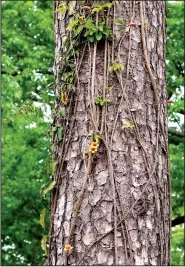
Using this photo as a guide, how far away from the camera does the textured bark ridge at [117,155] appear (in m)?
2.28

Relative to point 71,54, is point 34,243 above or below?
below

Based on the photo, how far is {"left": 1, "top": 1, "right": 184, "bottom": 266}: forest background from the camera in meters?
10.0

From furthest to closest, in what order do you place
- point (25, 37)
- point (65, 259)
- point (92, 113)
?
point (25, 37), point (92, 113), point (65, 259)

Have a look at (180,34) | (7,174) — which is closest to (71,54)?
(7,174)

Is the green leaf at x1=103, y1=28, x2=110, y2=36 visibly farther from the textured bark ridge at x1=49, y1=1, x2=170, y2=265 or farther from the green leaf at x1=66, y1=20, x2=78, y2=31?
the green leaf at x1=66, y1=20, x2=78, y2=31

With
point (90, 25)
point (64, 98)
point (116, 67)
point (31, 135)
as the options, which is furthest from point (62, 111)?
point (31, 135)

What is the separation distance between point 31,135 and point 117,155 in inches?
319

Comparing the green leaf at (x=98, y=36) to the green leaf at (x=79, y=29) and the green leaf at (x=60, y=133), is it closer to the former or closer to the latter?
the green leaf at (x=79, y=29)

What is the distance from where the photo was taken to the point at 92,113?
2438mm

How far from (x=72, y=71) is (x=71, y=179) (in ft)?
1.82

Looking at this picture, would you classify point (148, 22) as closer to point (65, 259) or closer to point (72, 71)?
point (72, 71)

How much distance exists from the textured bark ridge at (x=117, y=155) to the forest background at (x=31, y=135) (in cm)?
685

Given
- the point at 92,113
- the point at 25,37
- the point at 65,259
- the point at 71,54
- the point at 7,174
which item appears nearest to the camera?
the point at 65,259

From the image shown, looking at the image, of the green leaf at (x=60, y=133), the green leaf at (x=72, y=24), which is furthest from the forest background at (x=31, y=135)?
the green leaf at (x=60, y=133)
